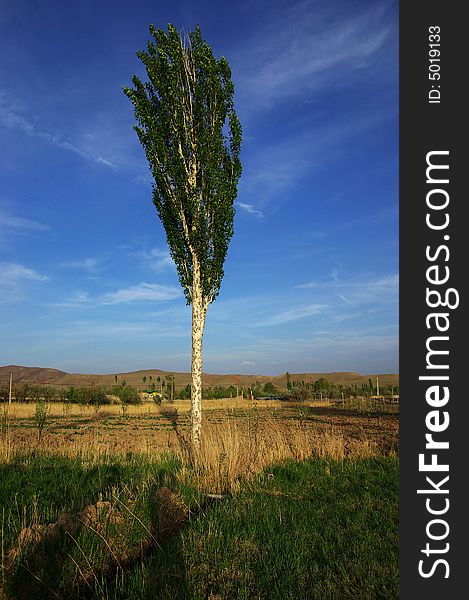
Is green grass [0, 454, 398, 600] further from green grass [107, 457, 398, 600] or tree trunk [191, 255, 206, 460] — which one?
tree trunk [191, 255, 206, 460]

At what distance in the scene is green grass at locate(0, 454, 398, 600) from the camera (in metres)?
3.08

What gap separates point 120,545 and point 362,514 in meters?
2.81

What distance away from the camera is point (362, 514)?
15.8 ft

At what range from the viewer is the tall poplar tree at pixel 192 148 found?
34.7ft

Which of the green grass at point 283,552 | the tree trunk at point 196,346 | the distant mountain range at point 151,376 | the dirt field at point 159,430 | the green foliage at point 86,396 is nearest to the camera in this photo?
the green grass at point 283,552

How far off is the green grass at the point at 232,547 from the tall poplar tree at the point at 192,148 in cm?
552

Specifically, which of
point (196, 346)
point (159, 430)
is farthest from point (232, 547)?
point (159, 430)

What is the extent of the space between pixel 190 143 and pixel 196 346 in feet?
17.9

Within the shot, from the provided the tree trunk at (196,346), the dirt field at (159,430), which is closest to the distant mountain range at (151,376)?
the dirt field at (159,430)

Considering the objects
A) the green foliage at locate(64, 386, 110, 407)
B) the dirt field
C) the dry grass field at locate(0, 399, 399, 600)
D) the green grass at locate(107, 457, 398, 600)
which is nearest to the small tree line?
the green foliage at locate(64, 386, 110, 407)

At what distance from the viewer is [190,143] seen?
10.8m

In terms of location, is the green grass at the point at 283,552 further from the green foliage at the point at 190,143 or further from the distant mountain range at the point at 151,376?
the distant mountain range at the point at 151,376

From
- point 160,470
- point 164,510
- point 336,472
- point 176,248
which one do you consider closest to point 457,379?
point 164,510

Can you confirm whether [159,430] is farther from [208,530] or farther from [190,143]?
[208,530]
